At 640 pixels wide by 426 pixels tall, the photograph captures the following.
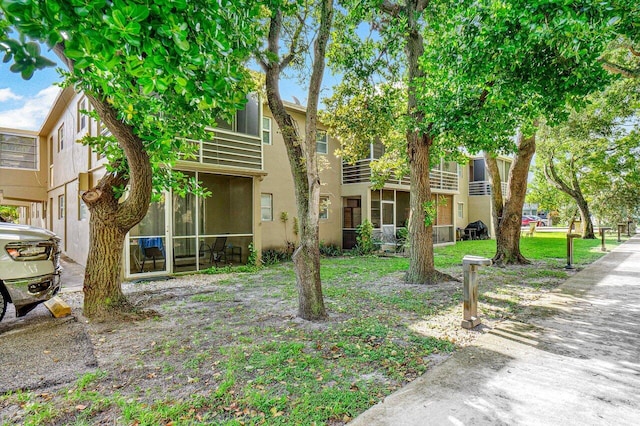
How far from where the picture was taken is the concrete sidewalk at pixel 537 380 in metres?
2.69

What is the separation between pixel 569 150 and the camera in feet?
64.7

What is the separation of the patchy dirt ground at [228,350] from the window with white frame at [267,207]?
5667mm

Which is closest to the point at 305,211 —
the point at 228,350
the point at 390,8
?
the point at 228,350

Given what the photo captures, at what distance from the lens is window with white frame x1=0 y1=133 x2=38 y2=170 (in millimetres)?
16109

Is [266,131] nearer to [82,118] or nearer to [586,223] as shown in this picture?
[82,118]

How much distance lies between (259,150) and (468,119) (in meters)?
6.69

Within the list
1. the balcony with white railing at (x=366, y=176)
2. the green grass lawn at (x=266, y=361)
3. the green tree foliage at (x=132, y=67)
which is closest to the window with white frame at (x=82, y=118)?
the green tree foliage at (x=132, y=67)

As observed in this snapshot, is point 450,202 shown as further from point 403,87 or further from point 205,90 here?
Result: point 205,90

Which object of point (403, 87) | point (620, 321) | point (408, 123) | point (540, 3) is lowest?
point (620, 321)

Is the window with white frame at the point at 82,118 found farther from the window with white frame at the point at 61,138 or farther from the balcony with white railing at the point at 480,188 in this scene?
the balcony with white railing at the point at 480,188

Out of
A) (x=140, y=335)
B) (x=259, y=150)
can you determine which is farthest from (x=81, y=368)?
(x=259, y=150)

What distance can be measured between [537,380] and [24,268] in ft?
21.3

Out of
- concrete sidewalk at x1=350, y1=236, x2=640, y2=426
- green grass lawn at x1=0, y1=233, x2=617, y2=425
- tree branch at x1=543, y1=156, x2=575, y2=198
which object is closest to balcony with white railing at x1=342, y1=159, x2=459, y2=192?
tree branch at x1=543, y1=156, x2=575, y2=198

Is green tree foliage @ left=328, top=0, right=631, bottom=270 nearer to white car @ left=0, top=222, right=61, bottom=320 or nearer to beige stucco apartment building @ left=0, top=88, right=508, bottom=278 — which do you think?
beige stucco apartment building @ left=0, top=88, right=508, bottom=278
